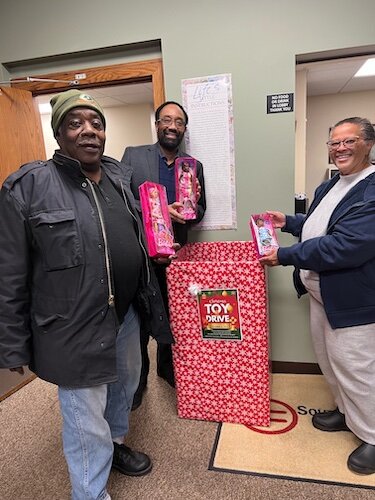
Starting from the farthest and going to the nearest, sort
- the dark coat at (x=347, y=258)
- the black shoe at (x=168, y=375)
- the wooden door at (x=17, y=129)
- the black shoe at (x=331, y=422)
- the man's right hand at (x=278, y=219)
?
1. the wooden door at (x=17, y=129)
2. the black shoe at (x=168, y=375)
3. the man's right hand at (x=278, y=219)
4. the black shoe at (x=331, y=422)
5. the dark coat at (x=347, y=258)

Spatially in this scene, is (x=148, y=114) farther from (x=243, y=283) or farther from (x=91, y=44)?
(x=243, y=283)

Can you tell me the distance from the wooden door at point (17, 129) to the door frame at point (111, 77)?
10 cm

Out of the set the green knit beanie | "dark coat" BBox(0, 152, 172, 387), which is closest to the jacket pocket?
"dark coat" BBox(0, 152, 172, 387)

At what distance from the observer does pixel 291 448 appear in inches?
70.2

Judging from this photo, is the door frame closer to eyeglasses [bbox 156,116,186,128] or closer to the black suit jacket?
eyeglasses [bbox 156,116,186,128]

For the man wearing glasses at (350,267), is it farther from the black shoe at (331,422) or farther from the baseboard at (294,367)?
the baseboard at (294,367)

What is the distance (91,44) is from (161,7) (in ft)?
1.66

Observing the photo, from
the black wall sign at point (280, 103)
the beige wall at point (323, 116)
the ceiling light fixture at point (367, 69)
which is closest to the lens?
the black wall sign at point (280, 103)

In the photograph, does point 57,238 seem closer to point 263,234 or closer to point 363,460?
point 263,234

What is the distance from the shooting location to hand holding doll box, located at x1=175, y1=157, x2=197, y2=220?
1.99 metres

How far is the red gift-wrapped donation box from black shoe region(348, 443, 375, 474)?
0.45 m

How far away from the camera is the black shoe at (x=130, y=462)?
65.7 inches

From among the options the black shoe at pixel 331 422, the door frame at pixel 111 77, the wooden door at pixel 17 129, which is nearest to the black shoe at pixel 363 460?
the black shoe at pixel 331 422

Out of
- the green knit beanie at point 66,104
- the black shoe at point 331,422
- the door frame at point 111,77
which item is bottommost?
the black shoe at point 331,422
